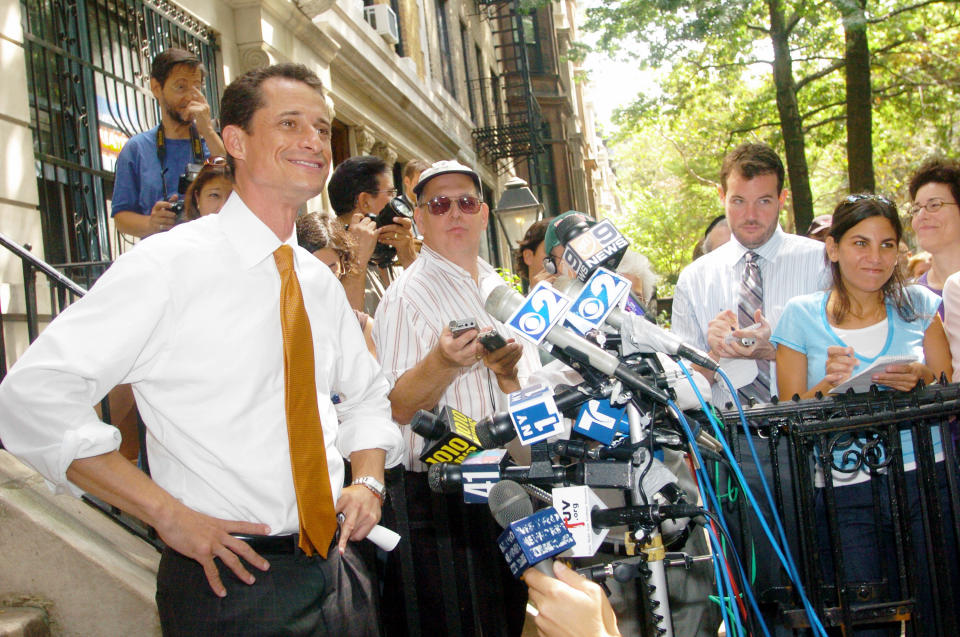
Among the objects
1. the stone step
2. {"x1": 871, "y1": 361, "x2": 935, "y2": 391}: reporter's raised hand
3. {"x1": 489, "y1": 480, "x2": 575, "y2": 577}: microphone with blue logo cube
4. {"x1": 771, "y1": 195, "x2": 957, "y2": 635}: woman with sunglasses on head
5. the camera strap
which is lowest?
the stone step

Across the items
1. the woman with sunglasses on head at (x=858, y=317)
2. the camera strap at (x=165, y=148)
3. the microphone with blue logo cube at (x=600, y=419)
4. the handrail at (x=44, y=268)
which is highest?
the camera strap at (x=165, y=148)

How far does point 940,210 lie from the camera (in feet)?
14.8

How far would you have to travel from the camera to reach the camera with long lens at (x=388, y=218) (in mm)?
4828

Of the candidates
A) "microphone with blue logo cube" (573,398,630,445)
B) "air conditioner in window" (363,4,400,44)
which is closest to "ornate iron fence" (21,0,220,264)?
"microphone with blue logo cube" (573,398,630,445)

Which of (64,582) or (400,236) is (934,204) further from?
(64,582)

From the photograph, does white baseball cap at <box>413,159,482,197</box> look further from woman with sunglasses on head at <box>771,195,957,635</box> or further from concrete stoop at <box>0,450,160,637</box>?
concrete stoop at <box>0,450,160,637</box>

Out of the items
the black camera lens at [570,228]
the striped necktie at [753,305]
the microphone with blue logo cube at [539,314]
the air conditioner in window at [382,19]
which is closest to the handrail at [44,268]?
the black camera lens at [570,228]

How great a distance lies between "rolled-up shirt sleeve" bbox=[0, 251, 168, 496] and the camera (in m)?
2.11

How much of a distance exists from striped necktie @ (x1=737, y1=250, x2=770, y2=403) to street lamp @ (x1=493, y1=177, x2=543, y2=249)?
20.4 feet

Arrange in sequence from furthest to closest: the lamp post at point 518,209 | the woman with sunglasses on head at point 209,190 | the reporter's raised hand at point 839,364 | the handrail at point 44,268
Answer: the lamp post at point 518,209, the handrail at point 44,268, the woman with sunglasses on head at point 209,190, the reporter's raised hand at point 839,364

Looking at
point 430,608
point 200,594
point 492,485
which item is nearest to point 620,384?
point 492,485

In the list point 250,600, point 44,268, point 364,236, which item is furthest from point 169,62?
point 250,600

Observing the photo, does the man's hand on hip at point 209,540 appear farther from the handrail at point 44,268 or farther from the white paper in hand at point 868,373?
the handrail at point 44,268

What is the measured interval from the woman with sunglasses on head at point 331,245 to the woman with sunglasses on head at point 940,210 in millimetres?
2872
